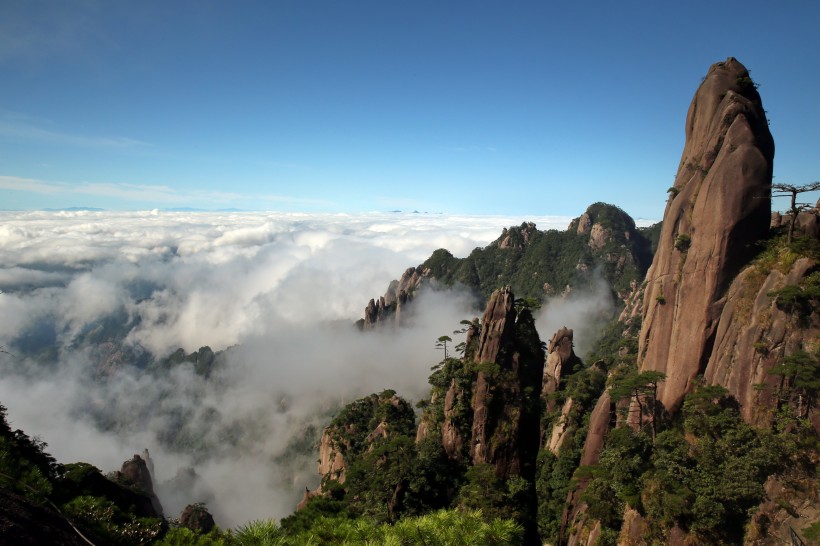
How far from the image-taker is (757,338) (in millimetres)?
32219

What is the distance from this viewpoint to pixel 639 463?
3503 cm

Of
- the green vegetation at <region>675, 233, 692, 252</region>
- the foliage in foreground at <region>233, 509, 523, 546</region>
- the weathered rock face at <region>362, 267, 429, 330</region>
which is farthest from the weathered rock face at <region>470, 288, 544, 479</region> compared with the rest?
the weathered rock face at <region>362, 267, 429, 330</region>

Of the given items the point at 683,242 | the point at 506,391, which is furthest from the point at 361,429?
the point at 683,242

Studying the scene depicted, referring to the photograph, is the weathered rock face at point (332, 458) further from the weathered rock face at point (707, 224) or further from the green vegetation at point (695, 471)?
the weathered rock face at point (707, 224)

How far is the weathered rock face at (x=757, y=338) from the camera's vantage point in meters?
30.6

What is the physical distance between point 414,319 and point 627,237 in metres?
82.3

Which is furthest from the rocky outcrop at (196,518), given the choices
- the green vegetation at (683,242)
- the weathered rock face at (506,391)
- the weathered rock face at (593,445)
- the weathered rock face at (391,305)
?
the weathered rock face at (391,305)

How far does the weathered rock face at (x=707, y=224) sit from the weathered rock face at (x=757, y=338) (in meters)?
1.67

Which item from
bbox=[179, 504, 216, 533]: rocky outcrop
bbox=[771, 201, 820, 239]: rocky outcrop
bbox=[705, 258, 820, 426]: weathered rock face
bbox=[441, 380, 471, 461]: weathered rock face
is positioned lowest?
bbox=[179, 504, 216, 533]: rocky outcrop

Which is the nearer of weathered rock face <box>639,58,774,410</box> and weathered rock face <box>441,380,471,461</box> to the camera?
weathered rock face <box>639,58,774,410</box>

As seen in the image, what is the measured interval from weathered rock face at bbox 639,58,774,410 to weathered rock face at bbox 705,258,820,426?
1668 mm

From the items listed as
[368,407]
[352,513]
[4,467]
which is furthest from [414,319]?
[4,467]

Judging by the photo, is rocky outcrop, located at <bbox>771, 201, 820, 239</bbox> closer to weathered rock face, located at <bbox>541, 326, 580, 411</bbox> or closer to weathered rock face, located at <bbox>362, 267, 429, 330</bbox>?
weathered rock face, located at <bbox>541, 326, 580, 411</bbox>

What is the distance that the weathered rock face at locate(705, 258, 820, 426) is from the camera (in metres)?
30.6
